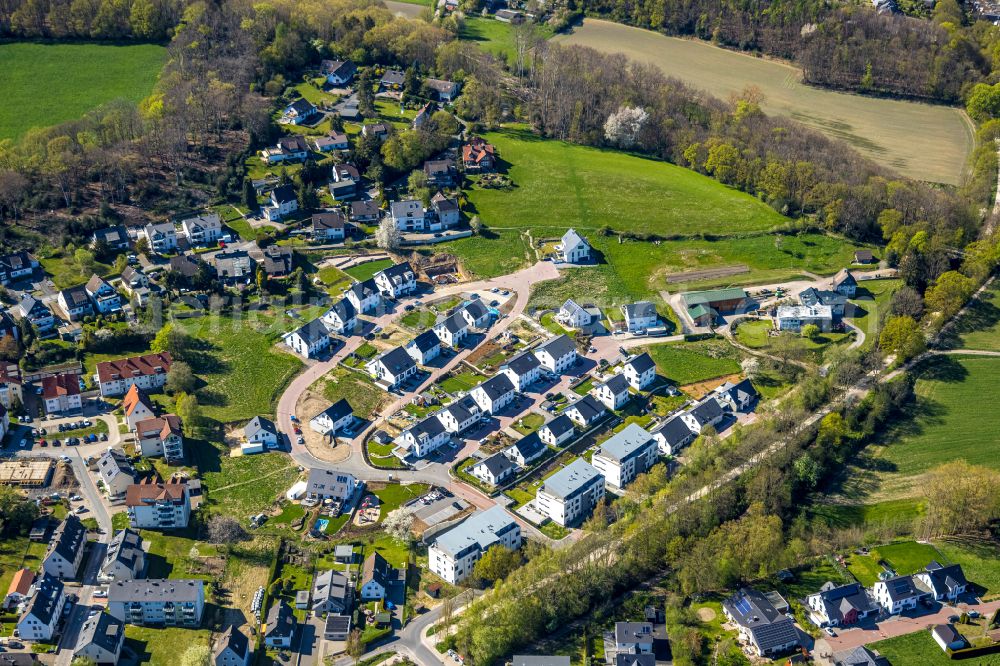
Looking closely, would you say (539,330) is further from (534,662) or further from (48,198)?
(48,198)

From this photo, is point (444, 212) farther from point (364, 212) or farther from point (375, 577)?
point (375, 577)

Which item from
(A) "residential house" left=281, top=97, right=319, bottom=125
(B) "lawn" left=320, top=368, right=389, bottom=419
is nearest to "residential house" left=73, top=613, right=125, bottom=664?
(B) "lawn" left=320, top=368, right=389, bottom=419

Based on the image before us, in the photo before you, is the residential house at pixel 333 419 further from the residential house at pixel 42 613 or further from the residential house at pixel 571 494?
the residential house at pixel 42 613

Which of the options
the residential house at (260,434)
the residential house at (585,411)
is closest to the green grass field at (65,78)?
the residential house at (260,434)

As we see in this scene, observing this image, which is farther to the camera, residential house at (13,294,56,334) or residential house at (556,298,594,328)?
residential house at (556,298,594,328)

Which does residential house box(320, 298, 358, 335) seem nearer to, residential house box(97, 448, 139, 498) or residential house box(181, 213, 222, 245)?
residential house box(181, 213, 222, 245)

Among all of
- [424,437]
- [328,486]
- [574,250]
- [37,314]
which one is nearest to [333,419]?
[424,437]

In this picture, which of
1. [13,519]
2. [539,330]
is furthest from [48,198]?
[539,330]
